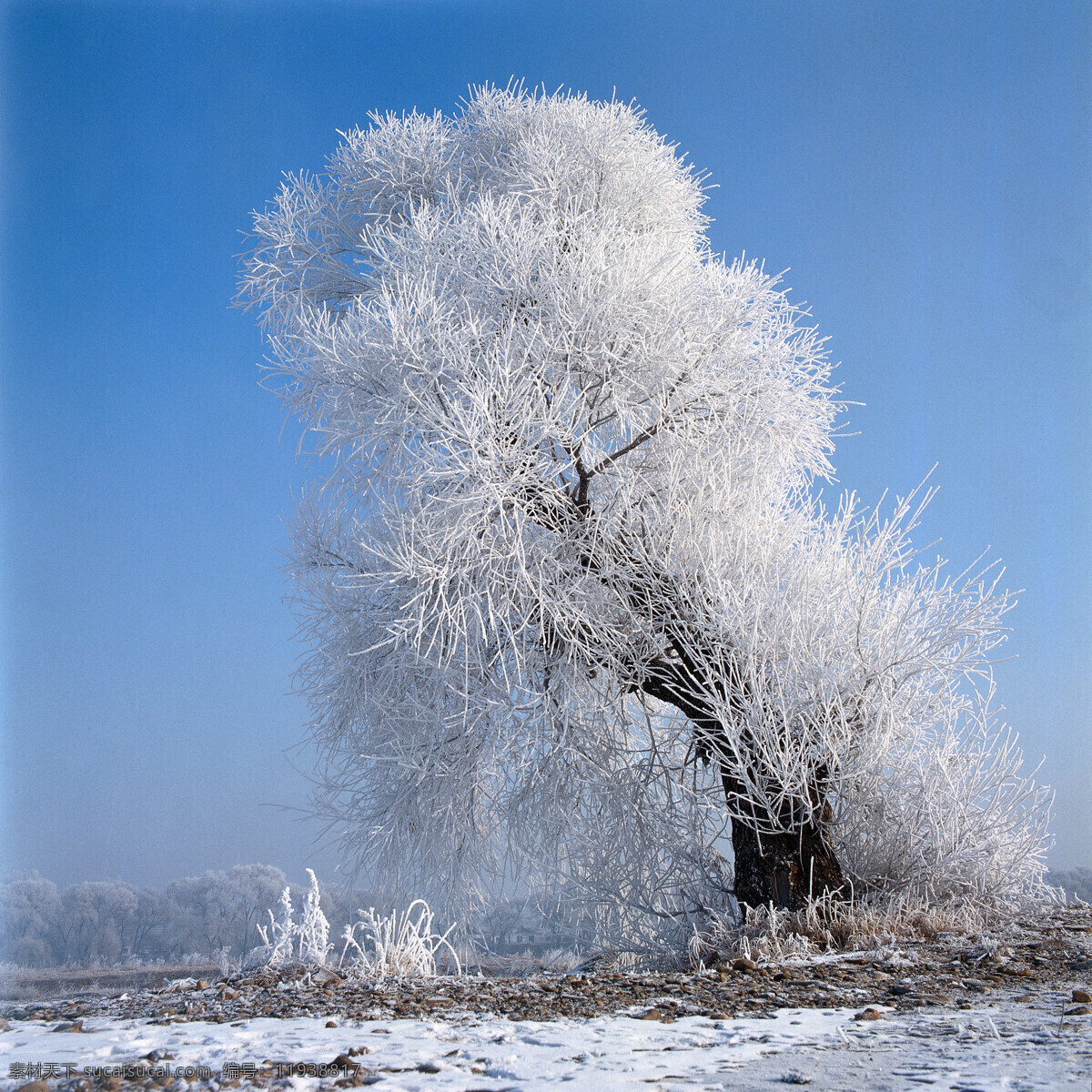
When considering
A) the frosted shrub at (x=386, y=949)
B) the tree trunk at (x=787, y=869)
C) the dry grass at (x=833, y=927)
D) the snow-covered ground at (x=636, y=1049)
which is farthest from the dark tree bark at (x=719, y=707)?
the snow-covered ground at (x=636, y=1049)

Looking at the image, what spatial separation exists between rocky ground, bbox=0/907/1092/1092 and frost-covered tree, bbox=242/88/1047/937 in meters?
1.24

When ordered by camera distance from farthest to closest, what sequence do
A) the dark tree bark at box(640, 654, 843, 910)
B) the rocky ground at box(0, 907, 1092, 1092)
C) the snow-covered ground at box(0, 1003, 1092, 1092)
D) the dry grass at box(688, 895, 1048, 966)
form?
the dark tree bark at box(640, 654, 843, 910)
the dry grass at box(688, 895, 1048, 966)
the rocky ground at box(0, 907, 1092, 1092)
the snow-covered ground at box(0, 1003, 1092, 1092)

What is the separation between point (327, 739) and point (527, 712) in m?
2.04

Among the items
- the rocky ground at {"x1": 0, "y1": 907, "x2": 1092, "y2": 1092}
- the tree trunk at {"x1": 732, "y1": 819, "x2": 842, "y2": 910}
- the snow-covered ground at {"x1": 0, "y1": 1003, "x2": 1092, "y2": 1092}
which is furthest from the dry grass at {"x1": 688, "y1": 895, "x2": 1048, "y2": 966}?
the snow-covered ground at {"x1": 0, "y1": 1003, "x2": 1092, "y2": 1092}

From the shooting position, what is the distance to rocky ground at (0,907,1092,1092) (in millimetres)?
2938

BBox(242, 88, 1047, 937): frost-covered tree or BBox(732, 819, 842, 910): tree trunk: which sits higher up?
BBox(242, 88, 1047, 937): frost-covered tree

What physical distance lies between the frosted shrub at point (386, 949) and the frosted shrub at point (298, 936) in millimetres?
283

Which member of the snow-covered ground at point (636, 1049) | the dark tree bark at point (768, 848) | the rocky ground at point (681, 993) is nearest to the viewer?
the snow-covered ground at point (636, 1049)

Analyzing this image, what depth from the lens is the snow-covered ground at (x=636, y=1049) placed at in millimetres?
2041

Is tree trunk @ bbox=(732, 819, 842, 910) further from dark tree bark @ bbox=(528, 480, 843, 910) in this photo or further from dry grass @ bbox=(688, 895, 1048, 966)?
dry grass @ bbox=(688, 895, 1048, 966)

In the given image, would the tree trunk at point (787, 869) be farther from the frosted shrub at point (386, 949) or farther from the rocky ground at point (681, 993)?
the frosted shrub at point (386, 949)

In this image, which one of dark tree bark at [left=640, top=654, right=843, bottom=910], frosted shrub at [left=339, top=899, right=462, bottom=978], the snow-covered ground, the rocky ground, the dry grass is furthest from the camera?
dark tree bark at [left=640, top=654, right=843, bottom=910]

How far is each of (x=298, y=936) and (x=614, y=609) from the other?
2.82 m

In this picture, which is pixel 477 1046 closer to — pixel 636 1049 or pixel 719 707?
pixel 636 1049
